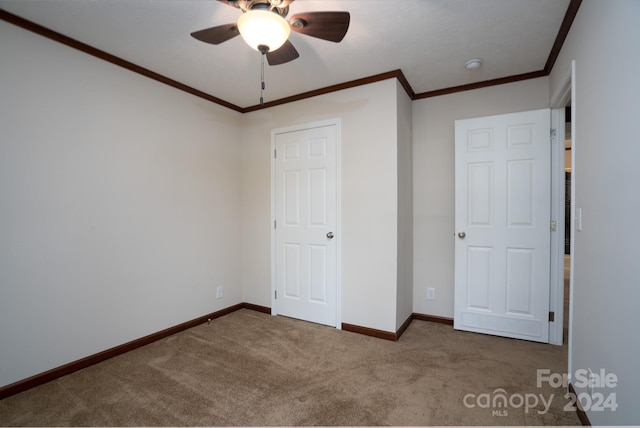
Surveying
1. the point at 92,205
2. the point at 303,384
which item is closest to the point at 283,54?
the point at 92,205

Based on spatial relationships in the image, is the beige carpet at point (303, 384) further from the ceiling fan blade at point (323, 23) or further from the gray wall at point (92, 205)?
the ceiling fan blade at point (323, 23)

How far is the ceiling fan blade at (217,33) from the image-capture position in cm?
166

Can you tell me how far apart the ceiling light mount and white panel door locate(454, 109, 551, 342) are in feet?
1.65

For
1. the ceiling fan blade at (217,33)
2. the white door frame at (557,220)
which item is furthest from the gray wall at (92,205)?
the white door frame at (557,220)

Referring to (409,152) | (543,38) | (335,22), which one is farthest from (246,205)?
(543,38)

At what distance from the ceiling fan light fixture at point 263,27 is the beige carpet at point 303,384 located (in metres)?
2.08

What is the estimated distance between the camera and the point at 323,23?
63.8 inches

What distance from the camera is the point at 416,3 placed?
1.84 meters

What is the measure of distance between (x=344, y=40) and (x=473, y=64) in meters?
1.16

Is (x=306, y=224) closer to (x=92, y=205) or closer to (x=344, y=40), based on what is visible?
(x=344, y=40)

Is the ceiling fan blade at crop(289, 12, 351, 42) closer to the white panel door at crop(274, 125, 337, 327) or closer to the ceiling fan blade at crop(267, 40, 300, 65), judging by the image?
the ceiling fan blade at crop(267, 40, 300, 65)

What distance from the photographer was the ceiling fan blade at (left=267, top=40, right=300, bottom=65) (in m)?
1.87

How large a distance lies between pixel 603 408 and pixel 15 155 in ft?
12.0

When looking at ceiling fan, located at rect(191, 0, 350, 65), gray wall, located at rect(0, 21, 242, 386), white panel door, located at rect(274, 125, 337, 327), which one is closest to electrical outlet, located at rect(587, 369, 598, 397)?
white panel door, located at rect(274, 125, 337, 327)
